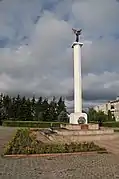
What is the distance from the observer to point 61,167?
854 cm

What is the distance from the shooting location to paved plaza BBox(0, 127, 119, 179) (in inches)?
290

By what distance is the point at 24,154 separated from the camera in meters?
10.6

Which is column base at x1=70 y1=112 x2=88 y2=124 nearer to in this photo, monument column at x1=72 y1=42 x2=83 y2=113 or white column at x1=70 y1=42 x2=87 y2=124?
white column at x1=70 y1=42 x2=87 y2=124

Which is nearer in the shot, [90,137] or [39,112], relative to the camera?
[90,137]

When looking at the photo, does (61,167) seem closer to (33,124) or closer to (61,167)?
(61,167)

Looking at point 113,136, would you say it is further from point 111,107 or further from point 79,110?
point 111,107

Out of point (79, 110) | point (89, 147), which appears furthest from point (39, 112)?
point (89, 147)

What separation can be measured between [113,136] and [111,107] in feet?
297

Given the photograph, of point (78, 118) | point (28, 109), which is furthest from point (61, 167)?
point (28, 109)

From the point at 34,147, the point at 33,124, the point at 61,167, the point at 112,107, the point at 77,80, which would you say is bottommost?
the point at 61,167

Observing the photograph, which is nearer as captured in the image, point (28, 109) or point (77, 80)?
point (77, 80)

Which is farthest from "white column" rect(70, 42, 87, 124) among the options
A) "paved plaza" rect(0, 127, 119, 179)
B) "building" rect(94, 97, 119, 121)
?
"building" rect(94, 97, 119, 121)

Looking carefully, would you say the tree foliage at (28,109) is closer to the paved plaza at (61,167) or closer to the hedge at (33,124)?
the hedge at (33,124)

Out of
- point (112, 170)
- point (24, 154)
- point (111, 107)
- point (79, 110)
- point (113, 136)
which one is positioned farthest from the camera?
point (111, 107)
